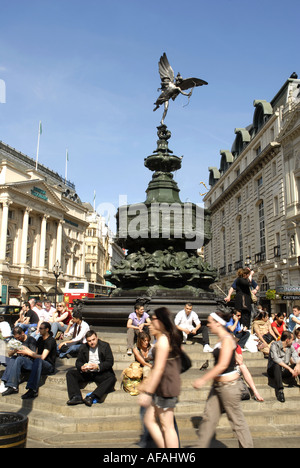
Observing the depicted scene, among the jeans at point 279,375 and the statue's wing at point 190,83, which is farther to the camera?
the statue's wing at point 190,83

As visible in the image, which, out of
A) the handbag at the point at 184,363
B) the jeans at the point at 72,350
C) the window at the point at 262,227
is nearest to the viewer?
the handbag at the point at 184,363

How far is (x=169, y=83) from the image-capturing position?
11.5 metres

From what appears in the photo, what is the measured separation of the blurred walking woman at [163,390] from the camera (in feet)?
12.4

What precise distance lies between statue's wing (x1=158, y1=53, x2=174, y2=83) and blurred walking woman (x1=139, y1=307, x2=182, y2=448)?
31.4 ft

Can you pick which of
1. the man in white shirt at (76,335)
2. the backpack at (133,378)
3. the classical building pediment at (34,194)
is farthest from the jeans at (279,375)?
the classical building pediment at (34,194)

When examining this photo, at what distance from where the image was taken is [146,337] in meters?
6.89

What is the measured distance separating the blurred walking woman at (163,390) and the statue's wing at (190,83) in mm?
9214

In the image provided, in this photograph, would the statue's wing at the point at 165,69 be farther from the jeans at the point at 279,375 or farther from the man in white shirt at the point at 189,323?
the jeans at the point at 279,375

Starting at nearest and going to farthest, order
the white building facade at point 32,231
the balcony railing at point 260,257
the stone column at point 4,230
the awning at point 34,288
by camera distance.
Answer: the balcony railing at point 260,257 < the stone column at point 4,230 < the white building facade at point 32,231 < the awning at point 34,288

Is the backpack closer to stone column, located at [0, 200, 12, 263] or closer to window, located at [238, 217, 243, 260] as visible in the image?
window, located at [238, 217, 243, 260]

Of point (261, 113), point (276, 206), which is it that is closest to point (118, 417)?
point (276, 206)

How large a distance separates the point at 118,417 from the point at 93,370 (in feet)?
2.83
